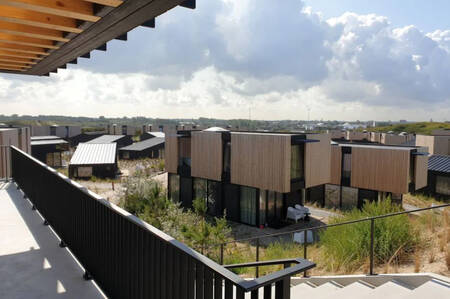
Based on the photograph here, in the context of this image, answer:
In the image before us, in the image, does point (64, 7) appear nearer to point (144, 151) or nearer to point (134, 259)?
point (134, 259)

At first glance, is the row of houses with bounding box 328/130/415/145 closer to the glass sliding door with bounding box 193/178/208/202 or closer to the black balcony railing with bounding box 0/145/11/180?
the glass sliding door with bounding box 193/178/208/202

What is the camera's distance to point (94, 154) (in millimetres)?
32188

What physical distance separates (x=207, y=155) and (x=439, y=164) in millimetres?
18149

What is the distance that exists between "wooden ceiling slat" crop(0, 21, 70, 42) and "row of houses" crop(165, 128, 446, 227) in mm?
14180

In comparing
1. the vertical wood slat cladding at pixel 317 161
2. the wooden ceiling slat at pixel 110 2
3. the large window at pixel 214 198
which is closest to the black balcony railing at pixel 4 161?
the wooden ceiling slat at pixel 110 2

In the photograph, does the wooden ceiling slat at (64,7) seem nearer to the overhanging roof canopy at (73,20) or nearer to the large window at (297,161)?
the overhanging roof canopy at (73,20)

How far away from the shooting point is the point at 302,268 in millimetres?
1688

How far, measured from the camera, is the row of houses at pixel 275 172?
17.5 metres

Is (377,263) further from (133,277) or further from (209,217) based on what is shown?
(209,217)

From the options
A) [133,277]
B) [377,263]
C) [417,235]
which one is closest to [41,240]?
[133,277]

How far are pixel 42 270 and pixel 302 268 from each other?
3.11m

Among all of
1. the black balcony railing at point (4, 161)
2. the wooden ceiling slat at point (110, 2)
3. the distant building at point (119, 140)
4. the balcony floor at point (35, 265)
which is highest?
the wooden ceiling slat at point (110, 2)

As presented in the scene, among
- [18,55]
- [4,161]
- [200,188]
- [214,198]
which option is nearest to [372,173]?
[214,198]

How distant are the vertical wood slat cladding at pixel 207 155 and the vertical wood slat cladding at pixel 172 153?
159 centimetres
